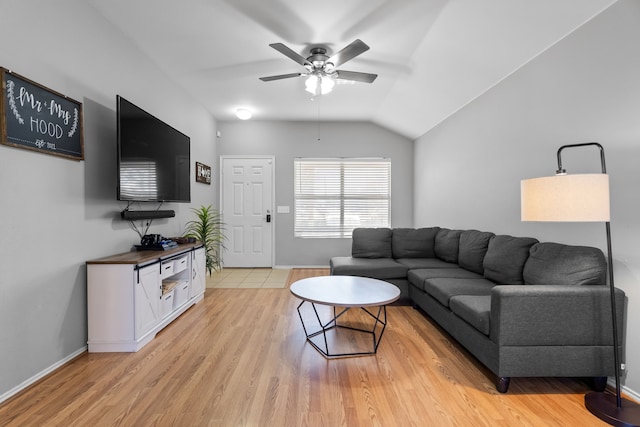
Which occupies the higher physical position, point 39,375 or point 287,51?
point 287,51

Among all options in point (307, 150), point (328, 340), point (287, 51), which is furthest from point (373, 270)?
point (307, 150)

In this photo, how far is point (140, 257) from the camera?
8.22 ft

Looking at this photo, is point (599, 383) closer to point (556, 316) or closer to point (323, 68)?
point (556, 316)

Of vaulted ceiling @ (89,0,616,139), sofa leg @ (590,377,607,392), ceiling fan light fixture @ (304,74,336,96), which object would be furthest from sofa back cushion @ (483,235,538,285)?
ceiling fan light fixture @ (304,74,336,96)

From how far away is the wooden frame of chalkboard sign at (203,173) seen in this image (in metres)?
4.61

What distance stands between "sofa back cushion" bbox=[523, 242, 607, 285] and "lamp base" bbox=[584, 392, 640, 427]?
2.14ft

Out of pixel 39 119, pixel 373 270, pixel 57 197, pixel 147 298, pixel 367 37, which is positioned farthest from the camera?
pixel 373 270

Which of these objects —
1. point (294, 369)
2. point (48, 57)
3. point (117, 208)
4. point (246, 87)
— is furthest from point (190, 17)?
point (294, 369)

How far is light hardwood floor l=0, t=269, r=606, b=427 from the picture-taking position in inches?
63.7

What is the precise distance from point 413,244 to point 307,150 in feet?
8.81

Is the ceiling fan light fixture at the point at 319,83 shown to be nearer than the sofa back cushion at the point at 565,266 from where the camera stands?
No

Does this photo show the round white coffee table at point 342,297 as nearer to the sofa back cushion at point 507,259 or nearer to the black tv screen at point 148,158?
the sofa back cushion at point 507,259

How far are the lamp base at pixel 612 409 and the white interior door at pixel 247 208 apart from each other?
181 inches

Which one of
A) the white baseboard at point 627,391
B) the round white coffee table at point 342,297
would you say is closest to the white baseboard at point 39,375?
the round white coffee table at point 342,297
